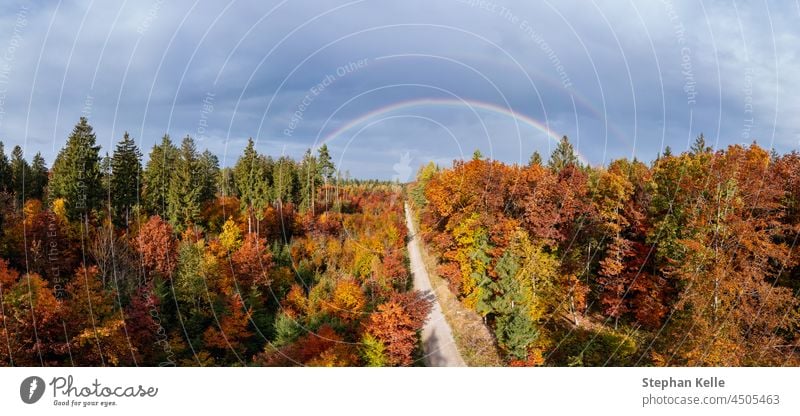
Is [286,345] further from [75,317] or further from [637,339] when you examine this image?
[637,339]

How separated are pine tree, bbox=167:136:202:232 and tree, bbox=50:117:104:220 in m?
4.26

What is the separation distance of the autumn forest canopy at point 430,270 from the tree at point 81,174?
0.13 meters

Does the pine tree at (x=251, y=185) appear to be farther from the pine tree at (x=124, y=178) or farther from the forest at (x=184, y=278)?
the pine tree at (x=124, y=178)


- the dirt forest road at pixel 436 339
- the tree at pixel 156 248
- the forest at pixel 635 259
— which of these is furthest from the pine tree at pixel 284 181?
the dirt forest road at pixel 436 339

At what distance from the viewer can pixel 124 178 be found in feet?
99.1

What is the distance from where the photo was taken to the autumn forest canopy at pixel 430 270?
45.9 ft

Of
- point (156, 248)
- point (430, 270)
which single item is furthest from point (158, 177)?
point (430, 270)

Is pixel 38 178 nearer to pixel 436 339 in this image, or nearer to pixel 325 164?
pixel 325 164

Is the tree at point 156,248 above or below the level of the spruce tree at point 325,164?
below

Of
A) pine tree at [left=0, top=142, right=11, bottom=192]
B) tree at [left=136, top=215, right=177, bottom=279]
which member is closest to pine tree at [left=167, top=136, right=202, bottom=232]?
tree at [left=136, top=215, right=177, bottom=279]

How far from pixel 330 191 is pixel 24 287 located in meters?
40.2

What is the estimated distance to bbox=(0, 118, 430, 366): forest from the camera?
15875 millimetres
